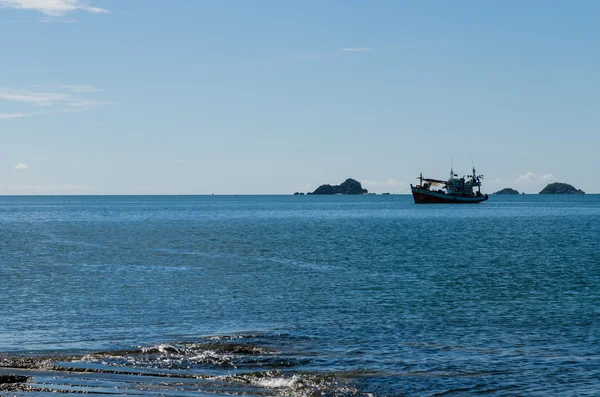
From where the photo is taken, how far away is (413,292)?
41.7m

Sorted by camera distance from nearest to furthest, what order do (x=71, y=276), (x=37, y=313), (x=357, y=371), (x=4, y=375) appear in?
(x=4, y=375) → (x=357, y=371) → (x=37, y=313) → (x=71, y=276)

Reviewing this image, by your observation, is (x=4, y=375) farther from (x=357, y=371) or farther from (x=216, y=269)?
(x=216, y=269)

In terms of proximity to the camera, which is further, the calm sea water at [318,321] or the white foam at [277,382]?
the calm sea water at [318,321]

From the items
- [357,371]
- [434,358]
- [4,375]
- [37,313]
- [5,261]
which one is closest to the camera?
[4,375]

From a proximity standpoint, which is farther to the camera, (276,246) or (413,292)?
(276,246)

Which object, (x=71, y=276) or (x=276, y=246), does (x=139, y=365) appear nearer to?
(x=71, y=276)

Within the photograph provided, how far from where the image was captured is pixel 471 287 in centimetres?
4406

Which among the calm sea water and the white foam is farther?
the calm sea water

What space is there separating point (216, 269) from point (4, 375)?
35882mm

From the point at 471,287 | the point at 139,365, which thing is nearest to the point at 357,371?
the point at 139,365

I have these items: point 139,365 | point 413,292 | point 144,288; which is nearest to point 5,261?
point 144,288

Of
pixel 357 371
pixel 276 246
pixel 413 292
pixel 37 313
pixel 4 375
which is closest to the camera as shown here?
pixel 4 375

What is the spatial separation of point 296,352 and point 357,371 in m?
3.35

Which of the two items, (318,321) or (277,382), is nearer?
(277,382)
